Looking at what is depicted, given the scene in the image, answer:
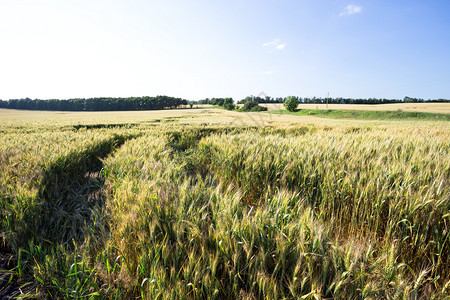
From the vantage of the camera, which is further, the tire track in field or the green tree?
the green tree

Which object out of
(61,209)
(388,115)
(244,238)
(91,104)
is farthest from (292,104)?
(91,104)

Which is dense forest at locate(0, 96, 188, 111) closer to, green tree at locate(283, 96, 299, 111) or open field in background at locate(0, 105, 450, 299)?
green tree at locate(283, 96, 299, 111)

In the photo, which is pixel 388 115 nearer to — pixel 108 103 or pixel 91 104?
pixel 108 103

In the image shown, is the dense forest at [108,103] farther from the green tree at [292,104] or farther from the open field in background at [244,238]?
the open field in background at [244,238]

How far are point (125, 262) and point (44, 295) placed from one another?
0.58m

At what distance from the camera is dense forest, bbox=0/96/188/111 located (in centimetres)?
8019

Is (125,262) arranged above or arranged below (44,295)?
above

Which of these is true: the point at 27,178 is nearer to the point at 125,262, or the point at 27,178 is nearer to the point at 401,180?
the point at 125,262

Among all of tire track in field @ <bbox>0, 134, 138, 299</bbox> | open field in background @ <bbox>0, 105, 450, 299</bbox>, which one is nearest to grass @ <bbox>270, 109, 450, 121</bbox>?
open field in background @ <bbox>0, 105, 450, 299</bbox>

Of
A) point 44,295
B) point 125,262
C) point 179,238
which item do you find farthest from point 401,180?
point 44,295

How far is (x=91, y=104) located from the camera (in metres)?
82.8

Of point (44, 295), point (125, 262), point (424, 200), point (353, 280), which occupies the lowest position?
point (44, 295)

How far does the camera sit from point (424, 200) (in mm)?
1646

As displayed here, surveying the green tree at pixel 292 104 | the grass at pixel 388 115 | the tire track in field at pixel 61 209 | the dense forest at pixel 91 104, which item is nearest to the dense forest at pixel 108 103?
the dense forest at pixel 91 104
